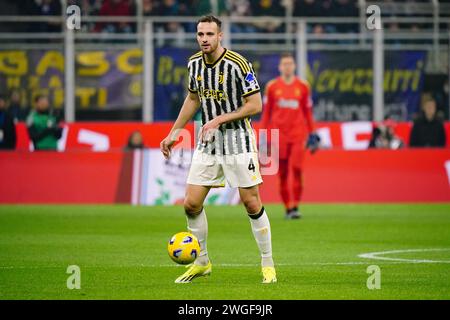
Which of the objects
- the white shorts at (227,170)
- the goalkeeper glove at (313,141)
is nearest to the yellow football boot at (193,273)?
the white shorts at (227,170)

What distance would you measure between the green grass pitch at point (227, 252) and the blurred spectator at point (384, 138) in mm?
2823

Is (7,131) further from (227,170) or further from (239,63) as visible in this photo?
(239,63)

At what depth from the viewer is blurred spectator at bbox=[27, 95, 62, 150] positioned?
2294 cm

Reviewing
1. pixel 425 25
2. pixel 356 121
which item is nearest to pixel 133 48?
pixel 356 121

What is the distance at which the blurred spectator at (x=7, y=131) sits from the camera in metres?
23.3

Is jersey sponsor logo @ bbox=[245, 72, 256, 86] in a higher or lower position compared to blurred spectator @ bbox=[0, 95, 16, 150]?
higher

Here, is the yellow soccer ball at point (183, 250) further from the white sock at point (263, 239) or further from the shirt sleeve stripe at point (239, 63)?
the shirt sleeve stripe at point (239, 63)

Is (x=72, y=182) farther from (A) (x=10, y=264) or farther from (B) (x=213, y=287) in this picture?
(B) (x=213, y=287)

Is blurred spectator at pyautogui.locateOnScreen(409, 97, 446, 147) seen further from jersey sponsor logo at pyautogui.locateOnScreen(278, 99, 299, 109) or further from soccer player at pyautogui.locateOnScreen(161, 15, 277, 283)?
soccer player at pyautogui.locateOnScreen(161, 15, 277, 283)

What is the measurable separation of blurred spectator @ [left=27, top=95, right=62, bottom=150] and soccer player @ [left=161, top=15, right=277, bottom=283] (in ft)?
41.4

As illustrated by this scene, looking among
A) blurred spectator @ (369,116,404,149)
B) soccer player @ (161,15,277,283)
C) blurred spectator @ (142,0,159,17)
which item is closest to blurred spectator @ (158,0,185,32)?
blurred spectator @ (142,0,159,17)

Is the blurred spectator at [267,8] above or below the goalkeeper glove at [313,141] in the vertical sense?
above

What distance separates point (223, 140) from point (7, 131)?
1361 centimetres

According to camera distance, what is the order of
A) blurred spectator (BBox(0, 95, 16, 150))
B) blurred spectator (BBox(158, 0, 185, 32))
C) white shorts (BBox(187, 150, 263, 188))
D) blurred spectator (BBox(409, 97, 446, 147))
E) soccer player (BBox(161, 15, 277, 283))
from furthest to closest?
blurred spectator (BBox(158, 0, 185, 32)) → blurred spectator (BBox(409, 97, 446, 147)) → blurred spectator (BBox(0, 95, 16, 150)) → white shorts (BBox(187, 150, 263, 188)) → soccer player (BBox(161, 15, 277, 283))
